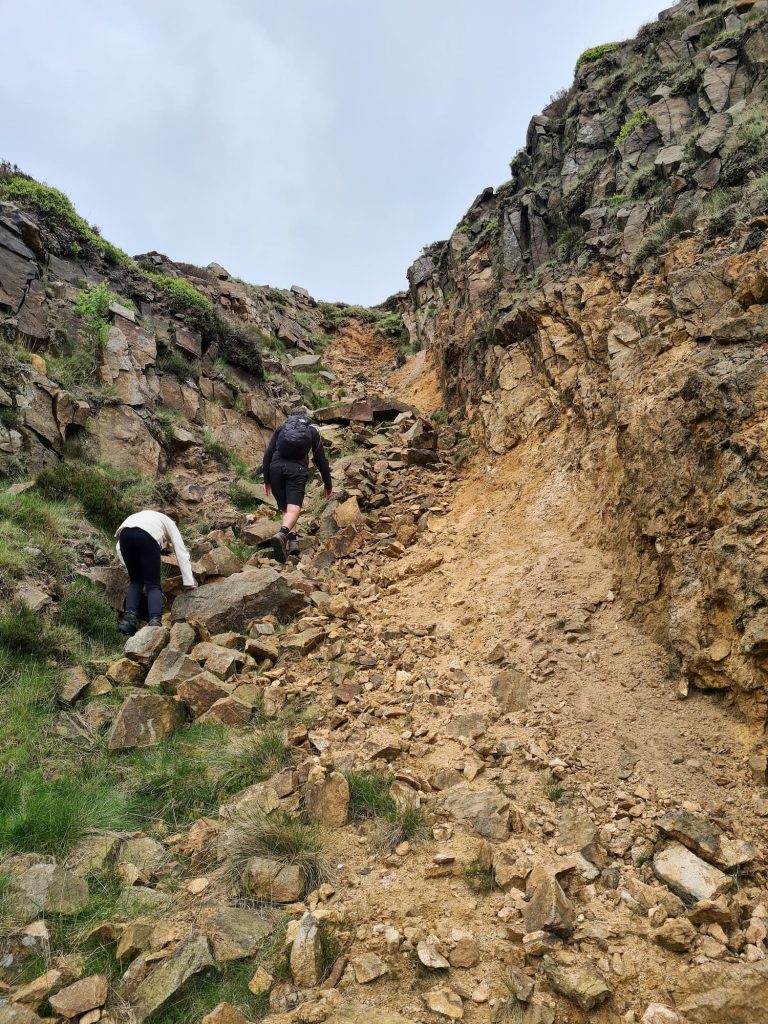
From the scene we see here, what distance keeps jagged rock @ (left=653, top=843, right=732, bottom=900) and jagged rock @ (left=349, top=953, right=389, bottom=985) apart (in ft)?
4.62

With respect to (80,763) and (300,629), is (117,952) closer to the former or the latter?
(80,763)

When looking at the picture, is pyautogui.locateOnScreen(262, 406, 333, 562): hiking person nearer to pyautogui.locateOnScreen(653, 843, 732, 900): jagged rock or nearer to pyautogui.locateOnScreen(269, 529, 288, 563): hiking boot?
pyautogui.locateOnScreen(269, 529, 288, 563): hiking boot

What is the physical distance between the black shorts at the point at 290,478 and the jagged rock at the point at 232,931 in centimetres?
611

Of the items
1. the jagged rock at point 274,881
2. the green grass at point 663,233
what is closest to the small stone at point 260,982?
the jagged rock at point 274,881

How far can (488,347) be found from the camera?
34.6ft

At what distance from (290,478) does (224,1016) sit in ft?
22.7

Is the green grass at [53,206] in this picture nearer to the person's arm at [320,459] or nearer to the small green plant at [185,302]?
the small green plant at [185,302]

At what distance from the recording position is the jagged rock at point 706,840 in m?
2.87

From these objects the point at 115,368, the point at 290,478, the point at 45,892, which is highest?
the point at 115,368

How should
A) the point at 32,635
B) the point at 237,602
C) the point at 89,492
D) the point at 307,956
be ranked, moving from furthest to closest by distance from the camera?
the point at 89,492 < the point at 237,602 < the point at 32,635 < the point at 307,956

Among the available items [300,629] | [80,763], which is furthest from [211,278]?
[80,763]

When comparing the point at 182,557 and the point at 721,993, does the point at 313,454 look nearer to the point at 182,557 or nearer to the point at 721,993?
the point at 182,557

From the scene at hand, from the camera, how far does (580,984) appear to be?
92.2 inches

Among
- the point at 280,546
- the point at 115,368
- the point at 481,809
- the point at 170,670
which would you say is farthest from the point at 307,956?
the point at 115,368
